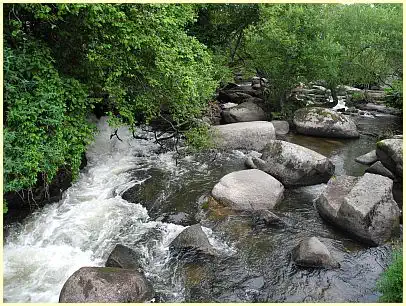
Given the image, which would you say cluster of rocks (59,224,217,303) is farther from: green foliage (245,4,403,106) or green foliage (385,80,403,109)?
green foliage (385,80,403,109)

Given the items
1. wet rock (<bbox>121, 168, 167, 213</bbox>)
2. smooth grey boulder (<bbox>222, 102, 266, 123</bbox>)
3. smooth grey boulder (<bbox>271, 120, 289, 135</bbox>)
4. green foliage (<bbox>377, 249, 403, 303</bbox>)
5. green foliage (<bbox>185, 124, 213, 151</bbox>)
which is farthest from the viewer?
smooth grey boulder (<bbox>222, 102, 266, 123</bbox>)

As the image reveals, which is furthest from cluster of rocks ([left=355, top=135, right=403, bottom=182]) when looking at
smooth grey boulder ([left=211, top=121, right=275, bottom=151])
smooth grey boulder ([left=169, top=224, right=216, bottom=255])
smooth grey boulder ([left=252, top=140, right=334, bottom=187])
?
smooth grey boulder ([left=169, top=224, right=216, bottom=255])

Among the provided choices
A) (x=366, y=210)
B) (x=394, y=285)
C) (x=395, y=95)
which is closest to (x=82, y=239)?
(x=394, y=285)

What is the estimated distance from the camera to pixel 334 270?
8570 mm

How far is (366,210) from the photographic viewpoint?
9.48 metres

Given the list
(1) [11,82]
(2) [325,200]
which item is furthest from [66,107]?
(2) [325,200]

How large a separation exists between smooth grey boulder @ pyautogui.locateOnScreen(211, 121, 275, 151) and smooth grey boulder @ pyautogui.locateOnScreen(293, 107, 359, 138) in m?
2.89

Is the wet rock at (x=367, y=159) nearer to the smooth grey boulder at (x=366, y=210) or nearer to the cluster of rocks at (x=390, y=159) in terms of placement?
the cluster of rocks at (x=390, y=159)

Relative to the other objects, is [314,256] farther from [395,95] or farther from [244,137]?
[395,95]

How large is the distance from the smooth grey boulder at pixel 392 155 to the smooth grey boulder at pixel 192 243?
7795 millimetres

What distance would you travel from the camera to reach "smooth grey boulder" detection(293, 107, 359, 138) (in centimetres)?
1883

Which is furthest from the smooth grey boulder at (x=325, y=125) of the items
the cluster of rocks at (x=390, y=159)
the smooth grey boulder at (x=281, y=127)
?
the cluster of rocks at (x=390, y=159)

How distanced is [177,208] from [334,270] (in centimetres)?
491

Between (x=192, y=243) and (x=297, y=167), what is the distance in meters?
5.56
